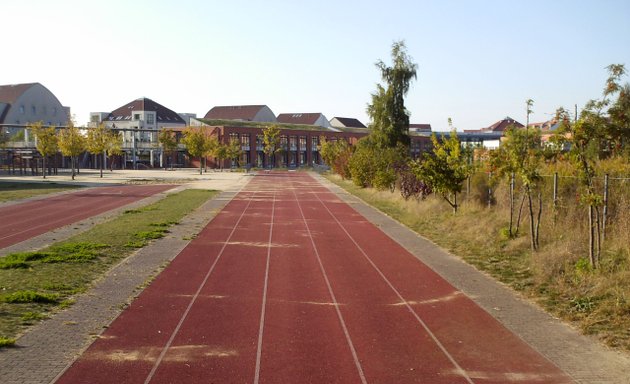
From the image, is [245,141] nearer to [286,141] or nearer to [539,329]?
[286,141]

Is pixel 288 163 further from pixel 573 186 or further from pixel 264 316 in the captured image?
pixel 264 316

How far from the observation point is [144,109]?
106 metres

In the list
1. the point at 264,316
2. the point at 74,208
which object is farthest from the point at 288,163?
the point at 264,316

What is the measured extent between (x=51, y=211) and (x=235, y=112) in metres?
105

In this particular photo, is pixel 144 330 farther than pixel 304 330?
No

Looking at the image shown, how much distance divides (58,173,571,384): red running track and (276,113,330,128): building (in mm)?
119010

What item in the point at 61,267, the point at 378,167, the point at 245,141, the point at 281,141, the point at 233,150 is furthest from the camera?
the point at 281,141

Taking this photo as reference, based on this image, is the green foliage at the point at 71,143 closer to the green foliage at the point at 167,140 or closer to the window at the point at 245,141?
the green foliage at the point at 167,140

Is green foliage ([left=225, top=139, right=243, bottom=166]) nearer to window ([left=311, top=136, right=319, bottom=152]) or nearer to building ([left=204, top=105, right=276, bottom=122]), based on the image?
window ([left=311, top=136, right=319, bottom=152])

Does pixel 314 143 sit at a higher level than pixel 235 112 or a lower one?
lower

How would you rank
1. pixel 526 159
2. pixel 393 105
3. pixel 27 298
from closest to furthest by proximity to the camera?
1. pixel 27 298
2. pixel 526 159
3. pixel 393 105

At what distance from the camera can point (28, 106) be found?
95.6 metres

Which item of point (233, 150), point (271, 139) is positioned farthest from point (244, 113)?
point (233, 150)

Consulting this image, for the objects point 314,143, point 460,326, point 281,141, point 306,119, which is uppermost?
point 306,119
